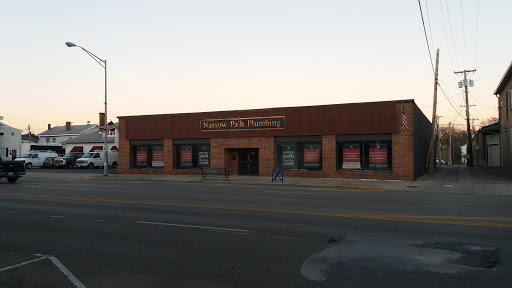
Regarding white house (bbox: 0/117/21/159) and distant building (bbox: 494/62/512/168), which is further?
white house (bbox: 0/117/21/159)

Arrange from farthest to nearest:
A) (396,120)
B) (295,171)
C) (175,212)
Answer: (295,171)
(396,120)
(175,212)

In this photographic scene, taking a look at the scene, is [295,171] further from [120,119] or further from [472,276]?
[472,276]

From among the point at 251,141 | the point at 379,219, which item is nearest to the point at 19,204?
the point at 379,219

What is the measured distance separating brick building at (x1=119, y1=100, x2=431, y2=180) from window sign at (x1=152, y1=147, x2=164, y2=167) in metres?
0.08


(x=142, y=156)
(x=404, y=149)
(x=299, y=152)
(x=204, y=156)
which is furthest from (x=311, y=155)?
(x=142, y=156)

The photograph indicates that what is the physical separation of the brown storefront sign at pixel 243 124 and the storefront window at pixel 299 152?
1.15 metres

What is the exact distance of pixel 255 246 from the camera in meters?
7.19

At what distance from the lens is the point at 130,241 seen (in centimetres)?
768

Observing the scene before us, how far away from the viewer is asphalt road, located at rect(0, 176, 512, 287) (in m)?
5.45

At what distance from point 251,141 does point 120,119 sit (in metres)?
→ 12.1

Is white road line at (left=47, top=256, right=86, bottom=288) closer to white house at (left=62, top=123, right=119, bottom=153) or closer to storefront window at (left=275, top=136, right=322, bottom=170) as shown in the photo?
storefront window at (left=275, top=136, right=322, bottom=170)

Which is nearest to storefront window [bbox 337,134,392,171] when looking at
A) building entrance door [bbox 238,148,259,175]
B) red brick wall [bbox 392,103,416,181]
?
red brick wall [bbox 392,103,416,181]

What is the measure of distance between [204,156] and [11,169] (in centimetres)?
1256

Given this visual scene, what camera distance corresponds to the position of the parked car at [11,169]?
896 inches
